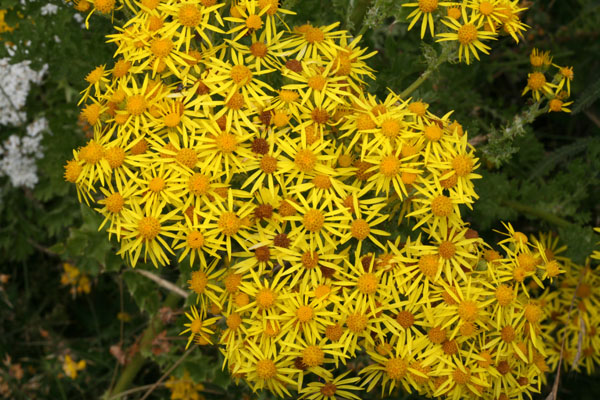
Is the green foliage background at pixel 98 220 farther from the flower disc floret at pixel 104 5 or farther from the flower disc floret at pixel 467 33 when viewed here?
the flower disc floret at pixel 104 5

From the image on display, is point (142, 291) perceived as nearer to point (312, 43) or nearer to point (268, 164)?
point (268, 164)

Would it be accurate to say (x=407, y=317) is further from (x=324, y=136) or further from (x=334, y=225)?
(x=324, y=136)

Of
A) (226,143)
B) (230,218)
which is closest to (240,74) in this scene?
(226,143)

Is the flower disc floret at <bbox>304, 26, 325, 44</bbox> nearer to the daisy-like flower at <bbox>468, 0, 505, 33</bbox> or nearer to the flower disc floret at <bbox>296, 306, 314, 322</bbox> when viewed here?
the daisy-like flower at <bbox>468, 0, 505, 33</bbox>

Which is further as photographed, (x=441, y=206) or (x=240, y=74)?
(x=240, y=74)

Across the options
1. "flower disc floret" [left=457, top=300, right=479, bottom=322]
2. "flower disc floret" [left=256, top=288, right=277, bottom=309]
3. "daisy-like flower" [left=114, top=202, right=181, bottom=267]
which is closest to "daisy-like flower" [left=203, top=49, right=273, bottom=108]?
"daisy-like flower" [left=114, top=202, right=181, bottom=267]

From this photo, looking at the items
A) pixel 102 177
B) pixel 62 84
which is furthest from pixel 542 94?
pixel 62 84
